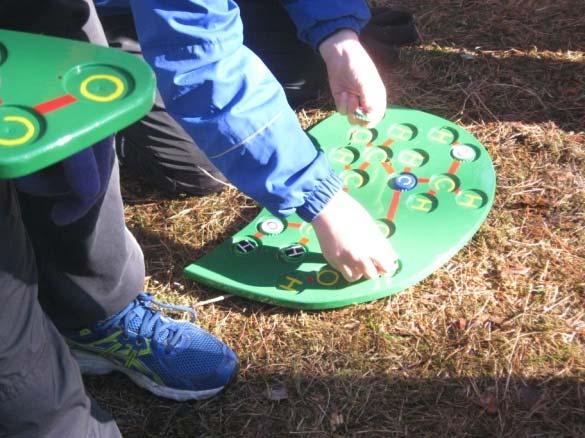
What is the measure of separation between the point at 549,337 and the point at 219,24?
2.33ft

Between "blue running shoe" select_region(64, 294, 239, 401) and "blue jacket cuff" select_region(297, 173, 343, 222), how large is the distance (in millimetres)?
264

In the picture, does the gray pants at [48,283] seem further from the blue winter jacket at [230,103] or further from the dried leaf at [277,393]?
the dried leaf at [277,393]

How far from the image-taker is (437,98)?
171cm

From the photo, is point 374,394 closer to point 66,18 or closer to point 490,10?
point 66,18

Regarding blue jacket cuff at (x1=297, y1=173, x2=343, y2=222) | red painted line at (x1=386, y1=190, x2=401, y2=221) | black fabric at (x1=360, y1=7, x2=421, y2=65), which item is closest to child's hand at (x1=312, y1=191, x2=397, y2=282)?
blue jacket cuff at (x1=297, y1=173, x2=343, y2=222)

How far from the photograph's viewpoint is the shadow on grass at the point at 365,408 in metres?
1.06

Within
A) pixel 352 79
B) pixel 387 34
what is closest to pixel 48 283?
pixel 352 79

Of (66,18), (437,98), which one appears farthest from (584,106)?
(66,18)

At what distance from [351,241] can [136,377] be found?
401mm

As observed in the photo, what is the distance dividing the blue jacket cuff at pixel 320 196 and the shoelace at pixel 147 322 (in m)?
0.28

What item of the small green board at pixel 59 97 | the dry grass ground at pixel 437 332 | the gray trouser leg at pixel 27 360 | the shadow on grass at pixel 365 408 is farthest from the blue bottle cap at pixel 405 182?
the small green board at pixel 59 97

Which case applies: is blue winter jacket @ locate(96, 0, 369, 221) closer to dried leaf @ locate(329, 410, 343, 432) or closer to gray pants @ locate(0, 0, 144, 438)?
gray pants @ locate(0, 0, 144, 438)

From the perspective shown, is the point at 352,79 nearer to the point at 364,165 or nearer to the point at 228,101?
the point at 364,165

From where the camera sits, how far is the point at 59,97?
0.56 meters
